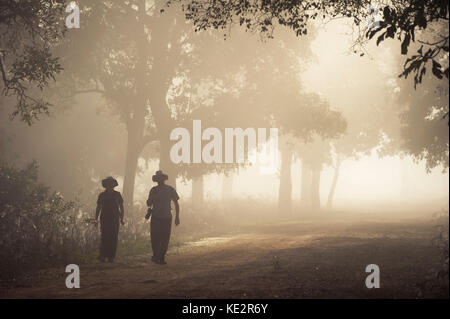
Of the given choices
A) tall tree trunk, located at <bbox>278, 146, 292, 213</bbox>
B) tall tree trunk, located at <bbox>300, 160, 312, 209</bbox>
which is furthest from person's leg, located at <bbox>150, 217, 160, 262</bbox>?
tall tree trunk, located at <bbox>300, 160, 312, 209</bbox>

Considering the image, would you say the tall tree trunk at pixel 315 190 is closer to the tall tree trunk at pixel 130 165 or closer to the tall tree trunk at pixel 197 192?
the tall tree trunk at pixel 197 192

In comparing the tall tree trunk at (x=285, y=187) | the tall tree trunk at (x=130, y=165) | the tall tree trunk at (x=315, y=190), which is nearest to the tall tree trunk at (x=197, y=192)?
the tall tree trunk at (x=285, y=187)

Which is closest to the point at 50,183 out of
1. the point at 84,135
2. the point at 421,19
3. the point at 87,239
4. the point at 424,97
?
the point at 84,135

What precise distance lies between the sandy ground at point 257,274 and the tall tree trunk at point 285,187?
21.9 metres

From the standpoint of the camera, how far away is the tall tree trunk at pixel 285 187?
1489 inches

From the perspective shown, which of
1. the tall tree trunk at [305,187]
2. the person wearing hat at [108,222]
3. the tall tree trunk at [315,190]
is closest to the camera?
the person wearing hat at [108,222]

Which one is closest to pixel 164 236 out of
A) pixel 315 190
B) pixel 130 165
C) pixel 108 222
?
pixel 108 222

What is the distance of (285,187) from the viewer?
38594 mm

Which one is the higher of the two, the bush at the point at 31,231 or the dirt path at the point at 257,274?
the bush at the point at 31,231

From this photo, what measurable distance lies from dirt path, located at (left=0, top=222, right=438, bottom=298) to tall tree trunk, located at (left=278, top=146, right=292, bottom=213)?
21.9 meters

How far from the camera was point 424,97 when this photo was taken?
26.8 metres

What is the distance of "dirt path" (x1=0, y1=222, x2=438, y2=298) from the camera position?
27.3ft
